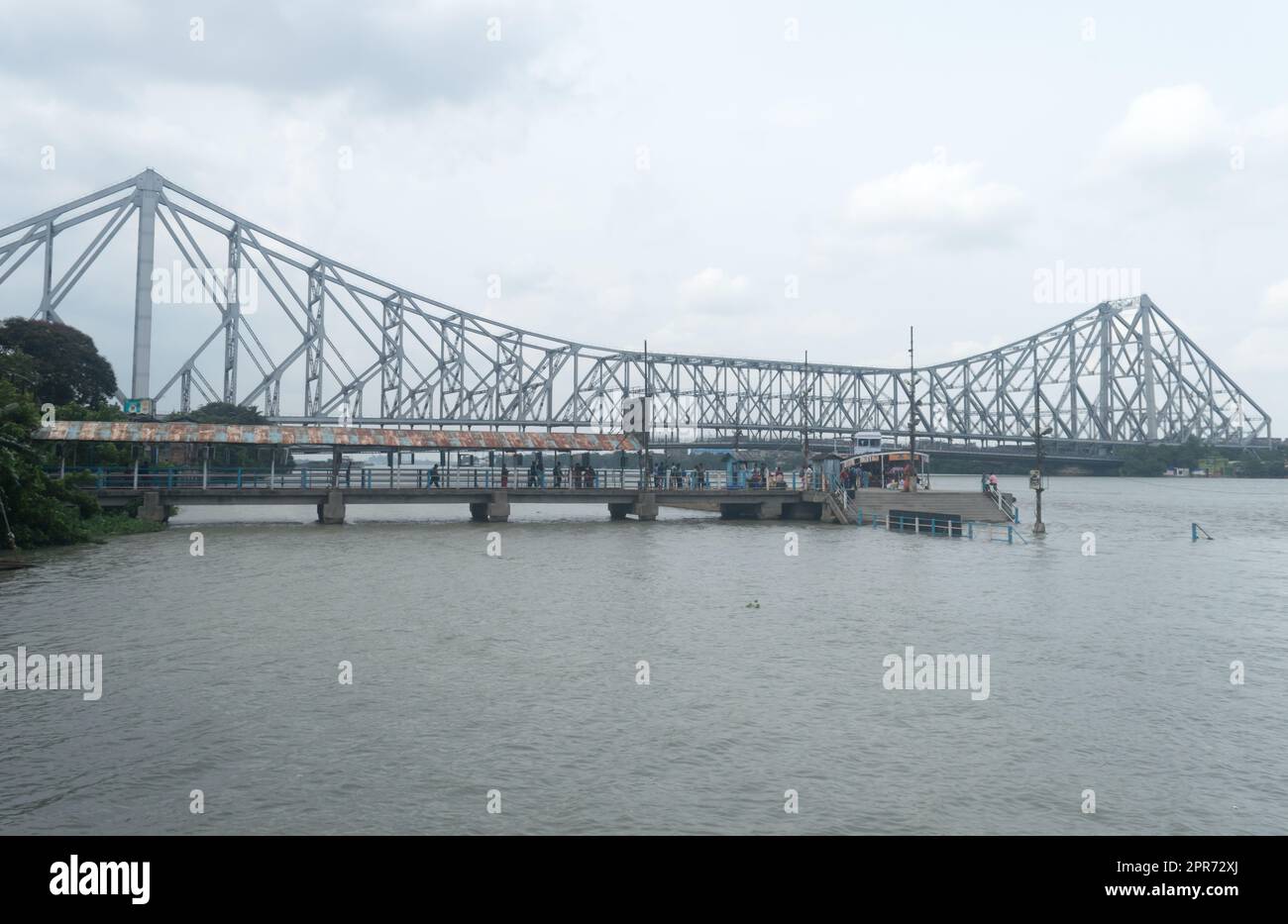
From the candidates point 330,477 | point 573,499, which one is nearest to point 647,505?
point 573,499

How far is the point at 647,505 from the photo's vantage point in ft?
172

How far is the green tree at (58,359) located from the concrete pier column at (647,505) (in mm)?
39653

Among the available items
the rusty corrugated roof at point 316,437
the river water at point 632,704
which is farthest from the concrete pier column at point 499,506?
the river water at point 632,704

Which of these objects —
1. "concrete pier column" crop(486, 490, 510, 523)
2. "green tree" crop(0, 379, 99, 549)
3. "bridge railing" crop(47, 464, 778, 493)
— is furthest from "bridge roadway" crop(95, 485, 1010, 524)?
"green tree" crop(0, 379, 99, 549)

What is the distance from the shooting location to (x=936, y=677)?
52.2ft

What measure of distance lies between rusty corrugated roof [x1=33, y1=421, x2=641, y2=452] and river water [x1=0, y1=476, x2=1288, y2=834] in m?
12.6

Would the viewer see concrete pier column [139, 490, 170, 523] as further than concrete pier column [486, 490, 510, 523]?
No

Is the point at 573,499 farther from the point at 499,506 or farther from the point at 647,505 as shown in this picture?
the point at 647,505

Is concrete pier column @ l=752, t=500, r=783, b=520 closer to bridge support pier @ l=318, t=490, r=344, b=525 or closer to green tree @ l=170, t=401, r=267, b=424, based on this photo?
bridge support pier @ l=318, t=490, r=344, b=525

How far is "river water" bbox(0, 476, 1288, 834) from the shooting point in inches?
401

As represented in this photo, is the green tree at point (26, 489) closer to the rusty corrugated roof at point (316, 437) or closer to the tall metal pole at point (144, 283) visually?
the rusty corrugated roof at point (316, 437)

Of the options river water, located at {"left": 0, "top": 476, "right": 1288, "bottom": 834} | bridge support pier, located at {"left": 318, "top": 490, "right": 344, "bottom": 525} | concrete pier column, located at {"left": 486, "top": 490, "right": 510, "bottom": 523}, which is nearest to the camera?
river water, located at {"left": 0, "top": 476, "right": 1288, "bottom": 834}
